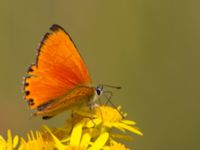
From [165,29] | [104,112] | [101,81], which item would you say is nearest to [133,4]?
[165,29]

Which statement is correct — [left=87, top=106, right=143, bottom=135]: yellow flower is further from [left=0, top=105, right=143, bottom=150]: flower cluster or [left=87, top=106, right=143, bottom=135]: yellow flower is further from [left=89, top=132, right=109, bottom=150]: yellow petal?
[left=89, top=132, right=109, bottom=150]: yellow petal

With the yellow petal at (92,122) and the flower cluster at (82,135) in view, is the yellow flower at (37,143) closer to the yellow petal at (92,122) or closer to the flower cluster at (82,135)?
the flower cluster at (82,135)

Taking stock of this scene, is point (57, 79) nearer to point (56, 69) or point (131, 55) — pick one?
point (56, 69)

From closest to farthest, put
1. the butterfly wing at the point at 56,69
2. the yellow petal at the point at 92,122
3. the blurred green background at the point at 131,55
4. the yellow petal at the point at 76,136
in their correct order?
the butterfly wing at the point at 56,69, the yellow petal at the point at 76,136, the yellow petal at the point at 92,122, the blurred green background at the point at 131,55

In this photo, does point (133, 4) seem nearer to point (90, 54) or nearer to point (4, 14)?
point (90, 54)

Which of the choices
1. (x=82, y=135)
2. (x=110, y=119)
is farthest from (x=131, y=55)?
(x=82, y=135)

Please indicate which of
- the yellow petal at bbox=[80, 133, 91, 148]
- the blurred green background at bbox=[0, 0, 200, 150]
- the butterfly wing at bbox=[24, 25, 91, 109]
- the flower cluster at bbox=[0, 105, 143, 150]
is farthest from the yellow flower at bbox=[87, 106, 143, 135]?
the blurred green background at bbox=[0, 0, 200, 150]

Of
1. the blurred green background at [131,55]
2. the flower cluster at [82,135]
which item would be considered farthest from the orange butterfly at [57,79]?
the blurred green background at [131,55]
